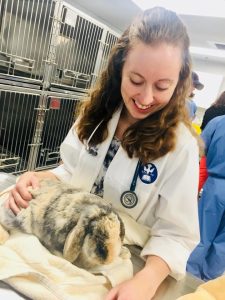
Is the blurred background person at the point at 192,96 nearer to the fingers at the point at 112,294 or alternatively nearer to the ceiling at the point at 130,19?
the fingers at the point at 112,294

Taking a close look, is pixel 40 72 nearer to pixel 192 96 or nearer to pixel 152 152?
pixel 192 96

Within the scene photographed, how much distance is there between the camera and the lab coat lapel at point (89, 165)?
0.80 m

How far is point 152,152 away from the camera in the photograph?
708 millimetres

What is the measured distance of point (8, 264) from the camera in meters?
0.48

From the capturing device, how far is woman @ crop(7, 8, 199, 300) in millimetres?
642

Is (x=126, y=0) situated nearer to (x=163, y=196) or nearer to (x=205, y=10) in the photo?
(x=205, y=10)

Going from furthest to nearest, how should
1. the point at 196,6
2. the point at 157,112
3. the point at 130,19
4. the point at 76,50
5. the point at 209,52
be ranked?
the point at 209,52, the point at 130,19, the point at 196,6, the point at 76,50, the point at 157,112

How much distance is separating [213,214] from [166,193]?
3.37 ft

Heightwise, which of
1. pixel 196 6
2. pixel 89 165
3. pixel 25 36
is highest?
pixel 196 6

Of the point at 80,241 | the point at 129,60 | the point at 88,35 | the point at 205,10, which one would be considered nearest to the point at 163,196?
the point at 80,241

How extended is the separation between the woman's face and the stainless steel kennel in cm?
79

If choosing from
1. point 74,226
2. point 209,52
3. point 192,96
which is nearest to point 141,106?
point 74,226

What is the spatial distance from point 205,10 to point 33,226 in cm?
374

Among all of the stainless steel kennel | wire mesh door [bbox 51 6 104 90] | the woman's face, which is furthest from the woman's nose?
wire mesh door [bbox 51 6 104 90]
